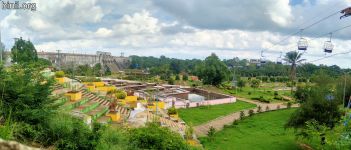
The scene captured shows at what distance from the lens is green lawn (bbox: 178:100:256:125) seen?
32.1 meters

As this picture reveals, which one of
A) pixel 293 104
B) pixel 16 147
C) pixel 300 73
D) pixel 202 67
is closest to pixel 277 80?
pixel 300 73

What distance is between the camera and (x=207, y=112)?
1457 inches

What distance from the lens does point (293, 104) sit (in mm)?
48250

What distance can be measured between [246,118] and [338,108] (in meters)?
12.2

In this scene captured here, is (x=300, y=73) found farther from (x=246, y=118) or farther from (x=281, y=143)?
(x=281, y=143)

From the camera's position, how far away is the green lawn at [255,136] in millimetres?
23438

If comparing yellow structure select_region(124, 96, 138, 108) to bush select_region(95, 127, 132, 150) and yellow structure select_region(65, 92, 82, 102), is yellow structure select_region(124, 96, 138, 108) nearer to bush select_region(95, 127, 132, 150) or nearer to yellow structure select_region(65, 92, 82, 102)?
yellow structure select_region(65, 92, 82, 102)

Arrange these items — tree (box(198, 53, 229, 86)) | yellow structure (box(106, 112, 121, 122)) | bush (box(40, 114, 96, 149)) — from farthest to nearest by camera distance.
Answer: tree (box(198, 53, 229, 86)) < yellow structure (box(106, 112, 121, 122)) < bush (box(40, 114, 96, 149))

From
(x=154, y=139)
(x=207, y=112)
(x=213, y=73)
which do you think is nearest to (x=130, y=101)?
(x=207, y=112)

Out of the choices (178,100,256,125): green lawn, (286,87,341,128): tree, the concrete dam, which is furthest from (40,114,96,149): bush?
the concrete dam

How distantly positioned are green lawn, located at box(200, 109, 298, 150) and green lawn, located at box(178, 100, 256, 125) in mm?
3100

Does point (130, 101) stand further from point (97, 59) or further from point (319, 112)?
point (97, 59)

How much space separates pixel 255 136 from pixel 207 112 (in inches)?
413

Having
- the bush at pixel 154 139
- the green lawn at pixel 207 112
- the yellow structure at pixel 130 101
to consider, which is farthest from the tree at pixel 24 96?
the green lawn at pixel 207 112
